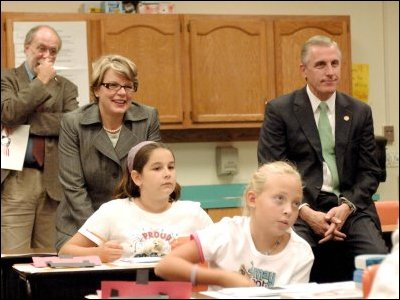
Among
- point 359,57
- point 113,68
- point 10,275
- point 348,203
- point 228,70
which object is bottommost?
point 10,275

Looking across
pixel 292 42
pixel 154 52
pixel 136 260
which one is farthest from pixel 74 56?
pixel 136 260

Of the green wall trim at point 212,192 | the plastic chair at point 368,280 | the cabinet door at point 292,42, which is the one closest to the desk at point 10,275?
the plastic chair at point 368,280

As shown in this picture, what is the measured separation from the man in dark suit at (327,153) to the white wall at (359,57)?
257cm

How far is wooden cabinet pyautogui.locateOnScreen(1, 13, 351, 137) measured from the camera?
6.28m

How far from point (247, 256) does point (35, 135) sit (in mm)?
2210

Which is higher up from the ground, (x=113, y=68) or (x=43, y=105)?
(x=113, y=68)

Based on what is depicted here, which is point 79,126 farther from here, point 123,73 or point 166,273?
point 166,273

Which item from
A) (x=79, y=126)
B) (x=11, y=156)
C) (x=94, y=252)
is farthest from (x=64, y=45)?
(x=94, y=252)

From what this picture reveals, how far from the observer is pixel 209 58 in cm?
647

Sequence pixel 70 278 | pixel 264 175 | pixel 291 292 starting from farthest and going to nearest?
1. pixel 70 278
2. pixel 264 175
3. pixel 291 292

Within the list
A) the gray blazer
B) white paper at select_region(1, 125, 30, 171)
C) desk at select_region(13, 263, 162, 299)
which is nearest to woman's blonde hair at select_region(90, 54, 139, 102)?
the gray blazer

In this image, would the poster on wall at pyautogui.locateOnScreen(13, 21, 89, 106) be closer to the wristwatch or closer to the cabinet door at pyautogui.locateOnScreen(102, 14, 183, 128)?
the cabinet door at pyautogui.locateOnScreen(102, 14, 183, 128)

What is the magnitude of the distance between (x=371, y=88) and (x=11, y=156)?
3.38 metres

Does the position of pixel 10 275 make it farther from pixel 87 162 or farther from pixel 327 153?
pixel 327 153
